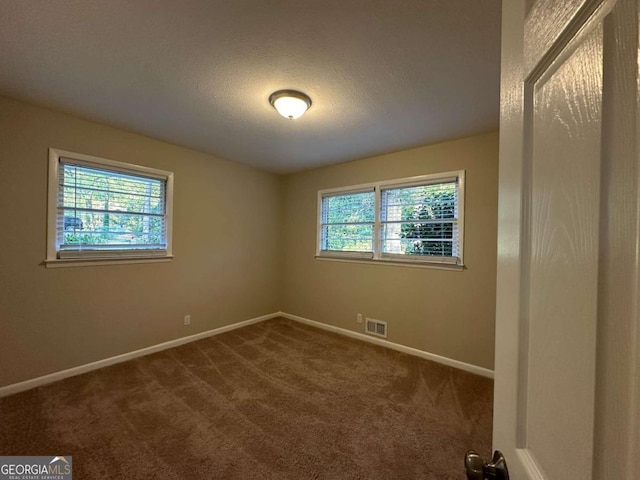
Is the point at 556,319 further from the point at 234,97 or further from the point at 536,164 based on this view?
the point at 234,97

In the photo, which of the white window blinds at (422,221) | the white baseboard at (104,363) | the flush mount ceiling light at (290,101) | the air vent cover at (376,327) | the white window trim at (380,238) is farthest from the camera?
the air vent cover at (376,327)

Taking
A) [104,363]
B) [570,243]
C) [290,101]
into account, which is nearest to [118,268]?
[104,363]

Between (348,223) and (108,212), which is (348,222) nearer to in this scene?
(348,223)

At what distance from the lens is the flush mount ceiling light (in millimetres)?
2002

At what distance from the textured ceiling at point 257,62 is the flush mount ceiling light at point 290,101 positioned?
1.8 inches

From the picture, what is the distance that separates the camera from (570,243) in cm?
39

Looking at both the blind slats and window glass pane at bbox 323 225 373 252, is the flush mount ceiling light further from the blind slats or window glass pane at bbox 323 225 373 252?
window glass pane at bbox 323 225 373 252

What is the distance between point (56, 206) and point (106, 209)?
0.38 m

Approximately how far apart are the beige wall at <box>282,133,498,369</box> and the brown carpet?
358mm

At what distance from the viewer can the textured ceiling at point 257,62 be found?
53.1 inches

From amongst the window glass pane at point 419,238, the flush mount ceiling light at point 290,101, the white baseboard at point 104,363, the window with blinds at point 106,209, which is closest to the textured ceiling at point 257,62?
the flush mount ceiling light at point 290,101

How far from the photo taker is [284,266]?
14.9 feet

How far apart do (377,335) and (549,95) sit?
330cm

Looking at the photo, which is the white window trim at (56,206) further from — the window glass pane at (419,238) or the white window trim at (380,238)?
the window glass pane at (419,238)
